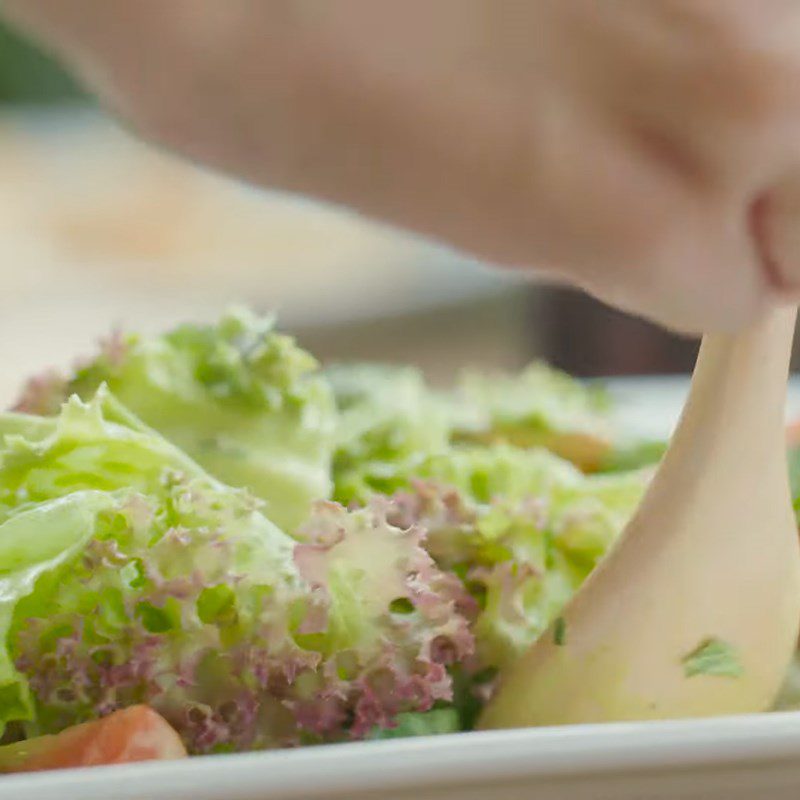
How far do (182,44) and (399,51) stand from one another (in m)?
0.04

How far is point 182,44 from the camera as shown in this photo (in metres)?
0.28

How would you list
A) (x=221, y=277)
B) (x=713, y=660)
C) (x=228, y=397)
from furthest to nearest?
(x=221, y=277) < (x=228, y=397) < (x=713, y=660)

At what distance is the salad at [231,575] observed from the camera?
20.1 inches

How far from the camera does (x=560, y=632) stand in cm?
56

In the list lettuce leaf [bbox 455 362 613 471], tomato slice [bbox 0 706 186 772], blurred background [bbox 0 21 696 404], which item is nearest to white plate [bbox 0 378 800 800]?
tomato slice [bbox 0 706 186 772]

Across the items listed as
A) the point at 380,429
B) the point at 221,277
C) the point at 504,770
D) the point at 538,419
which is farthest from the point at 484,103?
the point at 221,277

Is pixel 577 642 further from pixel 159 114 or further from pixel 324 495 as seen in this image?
pixel 159 114

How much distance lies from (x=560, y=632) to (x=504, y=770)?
0.14 m

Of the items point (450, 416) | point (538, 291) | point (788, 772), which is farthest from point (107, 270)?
point (788, 772)

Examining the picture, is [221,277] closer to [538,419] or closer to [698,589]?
[538,419]

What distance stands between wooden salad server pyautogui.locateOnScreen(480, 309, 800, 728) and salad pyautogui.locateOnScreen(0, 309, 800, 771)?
1.7 inches

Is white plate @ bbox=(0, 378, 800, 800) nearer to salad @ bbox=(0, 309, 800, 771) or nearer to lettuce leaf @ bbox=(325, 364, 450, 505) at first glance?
salad @ bbox=(0, 309, 800, 771)

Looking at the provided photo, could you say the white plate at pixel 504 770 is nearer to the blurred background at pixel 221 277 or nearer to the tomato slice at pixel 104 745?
the tomato slice at pixel 104 745

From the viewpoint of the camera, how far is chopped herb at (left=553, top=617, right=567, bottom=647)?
1.84ft
